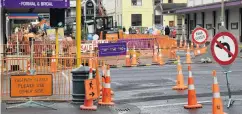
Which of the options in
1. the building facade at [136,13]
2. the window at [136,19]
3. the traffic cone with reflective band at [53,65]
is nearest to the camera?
the traffic cone with reflective band at [53,65]

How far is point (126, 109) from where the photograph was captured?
11.8m

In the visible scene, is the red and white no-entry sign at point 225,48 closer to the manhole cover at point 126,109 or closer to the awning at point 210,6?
the manhole cover at point 126,109

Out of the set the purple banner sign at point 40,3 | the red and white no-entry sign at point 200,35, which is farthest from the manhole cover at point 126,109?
the red and white no-entry sign at point 200,35

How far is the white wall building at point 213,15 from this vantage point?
44475mm

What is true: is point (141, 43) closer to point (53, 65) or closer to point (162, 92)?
point (162, 92)

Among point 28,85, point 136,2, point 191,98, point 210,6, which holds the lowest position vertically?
point 191,98

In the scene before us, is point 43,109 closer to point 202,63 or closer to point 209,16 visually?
point 202,63

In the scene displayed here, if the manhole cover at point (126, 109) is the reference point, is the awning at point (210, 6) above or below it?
above

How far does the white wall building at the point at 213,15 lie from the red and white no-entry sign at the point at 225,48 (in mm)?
30014

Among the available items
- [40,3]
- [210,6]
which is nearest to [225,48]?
[40,3]

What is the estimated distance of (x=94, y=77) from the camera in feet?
39.2

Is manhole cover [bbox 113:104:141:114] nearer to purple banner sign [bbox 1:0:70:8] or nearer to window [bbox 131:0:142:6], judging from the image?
purple banner sign [bbox 1:0:70:8]

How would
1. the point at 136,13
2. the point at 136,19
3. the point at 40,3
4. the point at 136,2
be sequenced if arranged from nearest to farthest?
1. the point at 40,3
2. the point at 136,2
3. the point at 136,13
4. the point at 136,19

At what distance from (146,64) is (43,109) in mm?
15803
